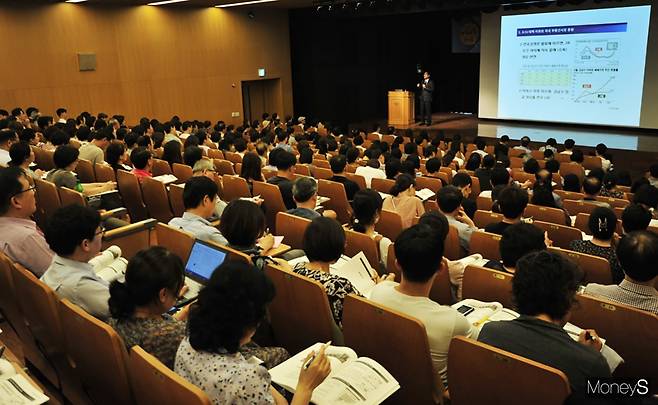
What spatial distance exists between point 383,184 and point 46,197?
11.1ft

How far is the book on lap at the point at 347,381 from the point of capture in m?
1.97

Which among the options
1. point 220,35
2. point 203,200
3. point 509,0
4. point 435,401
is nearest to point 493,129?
point 509,0

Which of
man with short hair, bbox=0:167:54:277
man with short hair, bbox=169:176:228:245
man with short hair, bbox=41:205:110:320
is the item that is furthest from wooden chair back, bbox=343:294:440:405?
man with short hair, bbox=0:167:54:277

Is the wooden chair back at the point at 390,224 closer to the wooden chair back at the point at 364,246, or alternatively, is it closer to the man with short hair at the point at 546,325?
the wooden chair back at the point at 364,246

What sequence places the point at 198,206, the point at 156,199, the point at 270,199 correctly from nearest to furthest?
the point at 198,206
the point at 270,199
the point at 156,199

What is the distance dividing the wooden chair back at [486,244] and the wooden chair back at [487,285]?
30.5 inches

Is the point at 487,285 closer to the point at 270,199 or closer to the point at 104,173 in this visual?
the point at 270,199

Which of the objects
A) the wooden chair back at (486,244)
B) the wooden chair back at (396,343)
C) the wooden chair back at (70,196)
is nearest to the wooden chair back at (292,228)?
the wooden chair back at (486,244)

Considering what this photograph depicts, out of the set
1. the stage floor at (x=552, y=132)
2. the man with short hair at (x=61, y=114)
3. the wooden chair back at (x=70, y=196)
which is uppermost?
the man with short hair at (x=61, y=114)

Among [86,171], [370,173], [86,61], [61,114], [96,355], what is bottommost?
[370,173]

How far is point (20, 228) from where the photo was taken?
10.6ft

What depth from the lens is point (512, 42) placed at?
13438mm

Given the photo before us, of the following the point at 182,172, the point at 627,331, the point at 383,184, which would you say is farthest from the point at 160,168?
the point at 627,331

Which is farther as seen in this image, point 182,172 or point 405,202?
point 182,172
